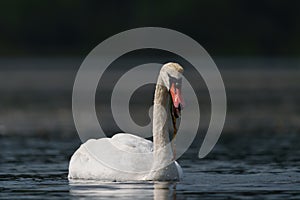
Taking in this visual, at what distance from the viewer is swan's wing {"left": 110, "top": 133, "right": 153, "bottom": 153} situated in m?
16.2

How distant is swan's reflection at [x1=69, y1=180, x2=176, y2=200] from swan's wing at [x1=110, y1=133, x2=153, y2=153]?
0.54 meters

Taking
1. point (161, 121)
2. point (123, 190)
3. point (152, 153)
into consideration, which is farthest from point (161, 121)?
point (123, 190)

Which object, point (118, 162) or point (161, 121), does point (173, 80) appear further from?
point (118, 162)

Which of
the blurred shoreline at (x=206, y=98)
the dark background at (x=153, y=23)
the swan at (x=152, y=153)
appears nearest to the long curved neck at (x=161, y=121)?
the swan at (x=152, y=153)

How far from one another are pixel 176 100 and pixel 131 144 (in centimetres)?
121

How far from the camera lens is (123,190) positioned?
1517 centimetres

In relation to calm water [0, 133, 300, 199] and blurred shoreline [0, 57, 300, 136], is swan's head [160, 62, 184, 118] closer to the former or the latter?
calm water [0, 133, 300, 199]

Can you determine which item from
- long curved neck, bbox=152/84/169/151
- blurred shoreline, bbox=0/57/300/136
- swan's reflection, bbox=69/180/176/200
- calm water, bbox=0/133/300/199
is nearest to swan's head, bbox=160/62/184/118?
long curved neck, bbox=152/84/169/151

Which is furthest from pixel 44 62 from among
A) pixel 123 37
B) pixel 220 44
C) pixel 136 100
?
pixel 136 100

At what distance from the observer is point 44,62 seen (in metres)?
74.1

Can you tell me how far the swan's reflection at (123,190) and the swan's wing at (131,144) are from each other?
1.77ft

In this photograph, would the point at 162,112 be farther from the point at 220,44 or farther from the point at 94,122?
the point at 220,44

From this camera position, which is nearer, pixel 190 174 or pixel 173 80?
pixel 173 80

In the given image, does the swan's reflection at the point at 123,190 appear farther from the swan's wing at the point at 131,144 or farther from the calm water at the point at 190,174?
the swan's wing at the point at 131,144
